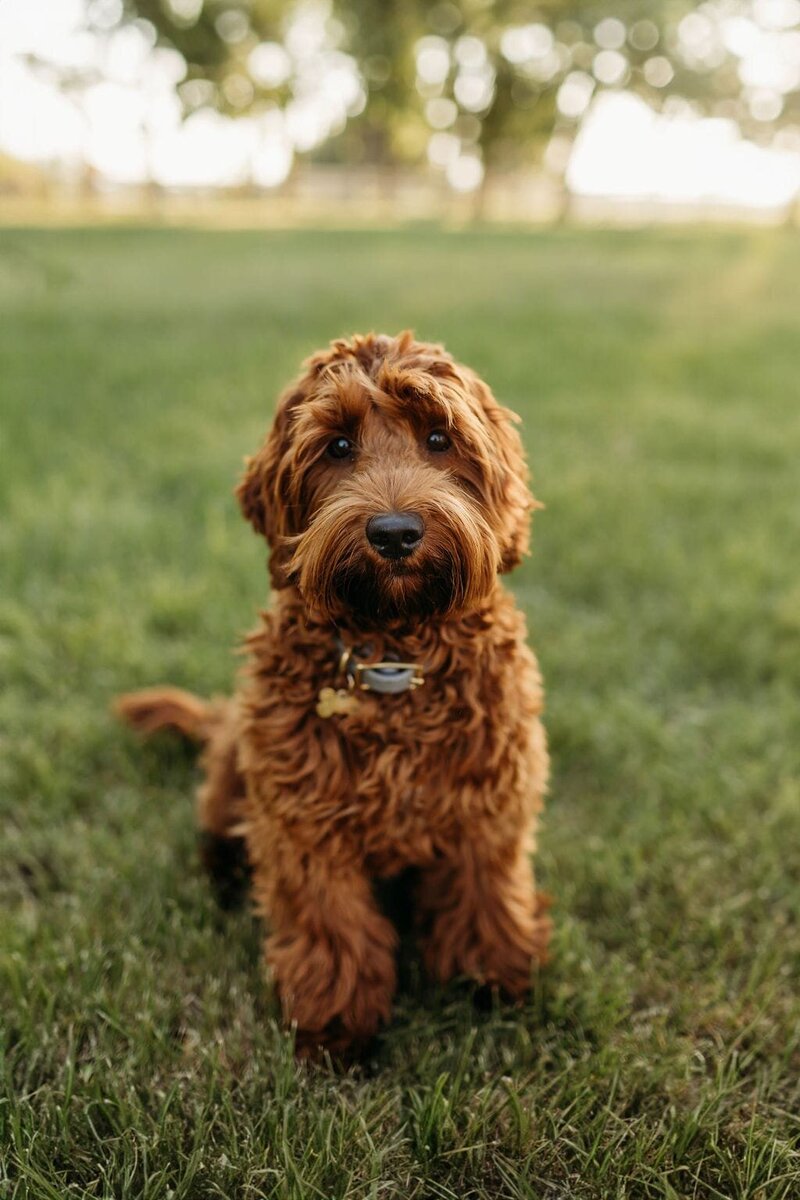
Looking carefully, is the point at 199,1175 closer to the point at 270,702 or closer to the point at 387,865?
the point at 387,865

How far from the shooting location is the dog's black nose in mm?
2010

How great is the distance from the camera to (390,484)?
2.08 metres

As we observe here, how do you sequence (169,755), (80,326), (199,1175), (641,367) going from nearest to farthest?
(199,1175)
(169,755)
(641,367)
(80,326)

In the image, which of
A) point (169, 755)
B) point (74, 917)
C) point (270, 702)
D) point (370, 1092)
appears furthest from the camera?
point (169, 755)

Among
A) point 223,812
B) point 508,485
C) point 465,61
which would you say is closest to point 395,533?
point 508,485

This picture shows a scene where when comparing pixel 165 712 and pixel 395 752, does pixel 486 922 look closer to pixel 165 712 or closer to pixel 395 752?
pixel 395 752

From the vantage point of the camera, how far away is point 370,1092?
227cm

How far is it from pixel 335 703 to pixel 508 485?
2.24 ft

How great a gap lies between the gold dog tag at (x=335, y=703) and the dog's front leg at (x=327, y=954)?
39cm

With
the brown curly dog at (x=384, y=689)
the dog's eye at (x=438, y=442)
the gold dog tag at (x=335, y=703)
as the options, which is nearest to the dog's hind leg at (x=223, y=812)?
the brown curly dog at (x=384, y=689)

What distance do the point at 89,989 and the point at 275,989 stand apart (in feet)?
1.61

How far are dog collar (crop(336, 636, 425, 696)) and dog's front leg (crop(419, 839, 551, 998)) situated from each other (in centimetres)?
53

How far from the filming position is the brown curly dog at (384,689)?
2107 millimetres

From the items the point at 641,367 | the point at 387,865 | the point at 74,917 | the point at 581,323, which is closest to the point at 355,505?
the point at 387,865
